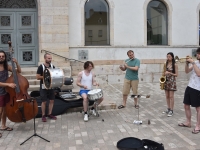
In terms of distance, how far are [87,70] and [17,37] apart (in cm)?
696

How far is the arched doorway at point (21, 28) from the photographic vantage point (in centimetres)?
1199

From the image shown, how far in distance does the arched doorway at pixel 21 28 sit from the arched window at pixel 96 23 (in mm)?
2621

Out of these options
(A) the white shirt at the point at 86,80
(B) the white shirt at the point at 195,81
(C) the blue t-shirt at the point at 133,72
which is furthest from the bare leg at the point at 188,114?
(A) the white shirt at the point at 86,80

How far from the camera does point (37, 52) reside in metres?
12.2

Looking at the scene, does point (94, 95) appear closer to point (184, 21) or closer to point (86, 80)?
point (86, 80)

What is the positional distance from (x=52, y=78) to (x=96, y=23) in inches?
326

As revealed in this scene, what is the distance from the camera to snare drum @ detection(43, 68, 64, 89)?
5.45 metres

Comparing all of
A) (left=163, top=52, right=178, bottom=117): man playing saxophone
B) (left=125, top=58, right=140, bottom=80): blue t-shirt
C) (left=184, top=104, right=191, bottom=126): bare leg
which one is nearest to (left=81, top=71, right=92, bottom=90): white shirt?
(left=125, top=58, right=140, bottom=80): blue t-shirt

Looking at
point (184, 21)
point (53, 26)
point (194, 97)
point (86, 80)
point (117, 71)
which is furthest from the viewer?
point (184, 21)

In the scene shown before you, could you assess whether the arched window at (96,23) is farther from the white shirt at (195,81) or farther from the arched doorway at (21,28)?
the white shirt at (195,81)

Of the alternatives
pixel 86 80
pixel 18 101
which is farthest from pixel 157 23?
pixel 18 101

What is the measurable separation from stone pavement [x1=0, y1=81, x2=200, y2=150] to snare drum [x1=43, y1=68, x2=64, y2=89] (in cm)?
101

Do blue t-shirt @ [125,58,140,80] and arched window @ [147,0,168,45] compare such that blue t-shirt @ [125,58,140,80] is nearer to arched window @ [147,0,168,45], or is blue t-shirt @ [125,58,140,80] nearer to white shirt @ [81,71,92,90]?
white shirt @ [81,71,92,90]

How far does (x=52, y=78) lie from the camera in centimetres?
543
